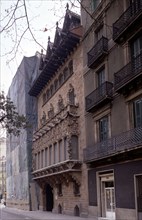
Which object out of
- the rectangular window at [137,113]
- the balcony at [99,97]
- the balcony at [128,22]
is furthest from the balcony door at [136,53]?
the balcony at [99,97]

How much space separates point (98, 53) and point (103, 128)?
4956mm

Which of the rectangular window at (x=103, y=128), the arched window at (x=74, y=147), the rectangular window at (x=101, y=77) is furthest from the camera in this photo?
the arched window at (x=74, y=147)

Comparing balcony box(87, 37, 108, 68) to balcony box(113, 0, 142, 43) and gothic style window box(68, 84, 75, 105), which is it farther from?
gothic style window box(68, 84, 75, 105)

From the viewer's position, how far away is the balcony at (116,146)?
2053 centimetres

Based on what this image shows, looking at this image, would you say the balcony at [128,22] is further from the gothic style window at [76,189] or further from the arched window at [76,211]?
the arched window at [76,211]

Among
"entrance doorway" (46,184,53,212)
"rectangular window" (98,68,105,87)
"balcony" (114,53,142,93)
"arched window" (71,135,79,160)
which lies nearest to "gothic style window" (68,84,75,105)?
"arched window" (71,135,79,160)

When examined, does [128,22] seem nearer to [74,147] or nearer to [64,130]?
[74,147]

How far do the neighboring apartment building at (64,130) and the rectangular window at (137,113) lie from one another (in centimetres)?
731

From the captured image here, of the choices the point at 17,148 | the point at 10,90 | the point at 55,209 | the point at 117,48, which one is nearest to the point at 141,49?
the point at 117,48

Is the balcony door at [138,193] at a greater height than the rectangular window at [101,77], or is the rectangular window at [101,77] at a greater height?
the rectangular window at [101,77]

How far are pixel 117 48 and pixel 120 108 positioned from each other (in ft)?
12.2

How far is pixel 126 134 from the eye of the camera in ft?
71.4

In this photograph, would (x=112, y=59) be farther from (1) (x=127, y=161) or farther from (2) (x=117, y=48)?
(1) (x=127, y=161)

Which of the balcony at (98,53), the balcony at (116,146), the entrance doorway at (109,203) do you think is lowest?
the entrance doorway at (109,203)
